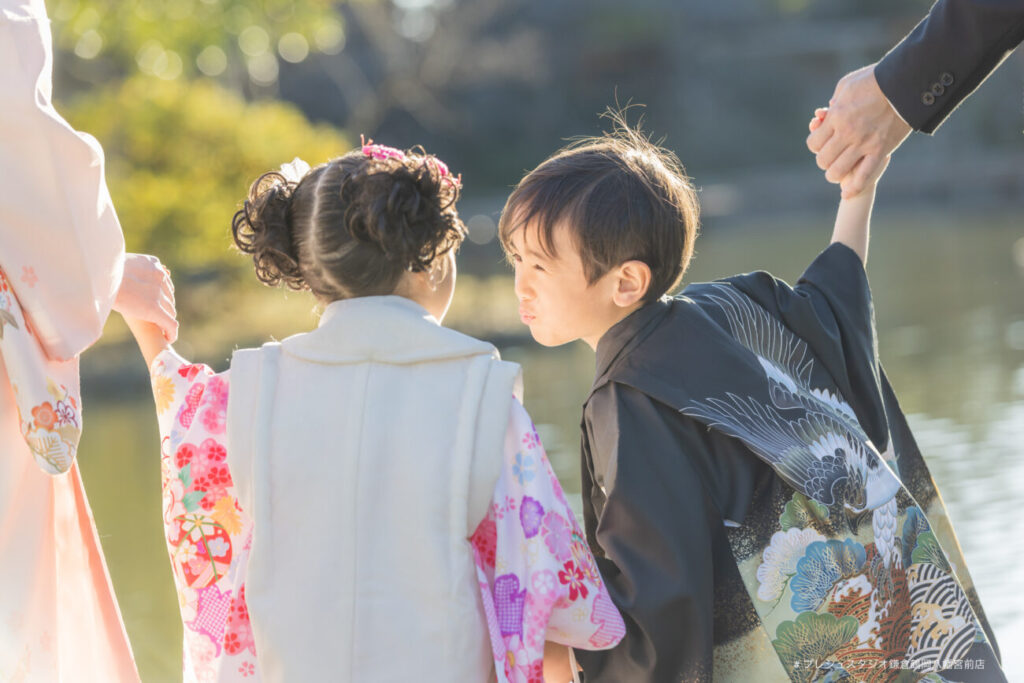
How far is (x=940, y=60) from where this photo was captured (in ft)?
6.03

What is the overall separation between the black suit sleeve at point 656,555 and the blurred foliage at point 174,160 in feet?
22.3

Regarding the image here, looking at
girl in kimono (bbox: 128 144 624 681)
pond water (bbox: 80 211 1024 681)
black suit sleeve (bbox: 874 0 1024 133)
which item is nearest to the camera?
girl in kimono (bbox: 128 144 624 681)

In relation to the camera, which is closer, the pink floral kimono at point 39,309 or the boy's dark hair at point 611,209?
the pink floral kimono at point 39,309

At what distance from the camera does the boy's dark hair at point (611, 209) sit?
166cm

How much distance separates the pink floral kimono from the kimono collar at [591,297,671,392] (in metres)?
0.69

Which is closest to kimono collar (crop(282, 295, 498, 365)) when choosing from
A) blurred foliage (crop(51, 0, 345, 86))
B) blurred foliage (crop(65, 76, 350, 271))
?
blurred foliage (crop(65, 76, 350, 271))

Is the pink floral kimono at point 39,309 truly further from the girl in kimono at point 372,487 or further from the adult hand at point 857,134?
the adult hand at point 857,134

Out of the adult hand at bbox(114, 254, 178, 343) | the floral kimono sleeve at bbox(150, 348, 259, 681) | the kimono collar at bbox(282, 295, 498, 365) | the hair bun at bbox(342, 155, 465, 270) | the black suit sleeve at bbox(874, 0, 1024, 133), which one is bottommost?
the floral kimono sleeve at bbox(150, 348, 259, 681)

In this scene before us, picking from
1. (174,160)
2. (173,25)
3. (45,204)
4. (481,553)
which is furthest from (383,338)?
(173,25)

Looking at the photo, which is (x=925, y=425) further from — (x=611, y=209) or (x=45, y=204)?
(x=45, y=204)

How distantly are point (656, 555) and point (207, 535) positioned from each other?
0.57 m

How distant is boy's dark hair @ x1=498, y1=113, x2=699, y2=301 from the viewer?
1.66 m

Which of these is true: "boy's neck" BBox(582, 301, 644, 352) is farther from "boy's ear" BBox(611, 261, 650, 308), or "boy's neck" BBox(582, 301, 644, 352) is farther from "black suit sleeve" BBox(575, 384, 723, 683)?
"black suit sleeve" BBox(575, 384, 723, 683)

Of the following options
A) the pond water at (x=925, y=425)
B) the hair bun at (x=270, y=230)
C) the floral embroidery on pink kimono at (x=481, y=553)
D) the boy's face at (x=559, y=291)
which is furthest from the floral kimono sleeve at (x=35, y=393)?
the boy's face at (x=559, y=291)
